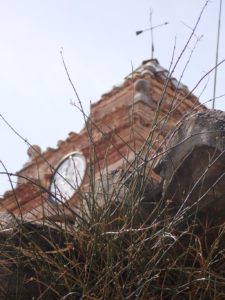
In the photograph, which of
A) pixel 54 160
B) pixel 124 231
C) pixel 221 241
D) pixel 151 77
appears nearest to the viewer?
pixel 124 231

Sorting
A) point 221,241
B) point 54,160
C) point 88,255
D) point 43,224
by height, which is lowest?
point 221,241

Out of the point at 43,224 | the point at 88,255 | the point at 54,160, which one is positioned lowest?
the point at 88,255

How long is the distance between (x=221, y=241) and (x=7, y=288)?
0.60m

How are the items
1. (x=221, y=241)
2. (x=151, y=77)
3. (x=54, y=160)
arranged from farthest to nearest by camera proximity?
(x=151, y=77) < (x=54, y=160) < (x=221, y=241)

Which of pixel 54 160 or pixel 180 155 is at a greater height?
pixel 54 160

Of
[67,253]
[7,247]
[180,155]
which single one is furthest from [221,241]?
[7,247]

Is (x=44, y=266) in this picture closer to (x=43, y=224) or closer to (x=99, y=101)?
(x=43, y=224)

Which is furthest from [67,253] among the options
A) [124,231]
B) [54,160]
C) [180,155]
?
[54,160]

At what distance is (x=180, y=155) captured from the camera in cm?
246

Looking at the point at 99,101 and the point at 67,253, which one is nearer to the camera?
the point at 67,253

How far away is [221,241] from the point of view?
2.39 m

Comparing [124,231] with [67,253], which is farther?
[67,253]

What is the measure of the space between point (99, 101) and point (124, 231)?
14.1 meters

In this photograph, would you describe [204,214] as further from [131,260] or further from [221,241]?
[131,260]
